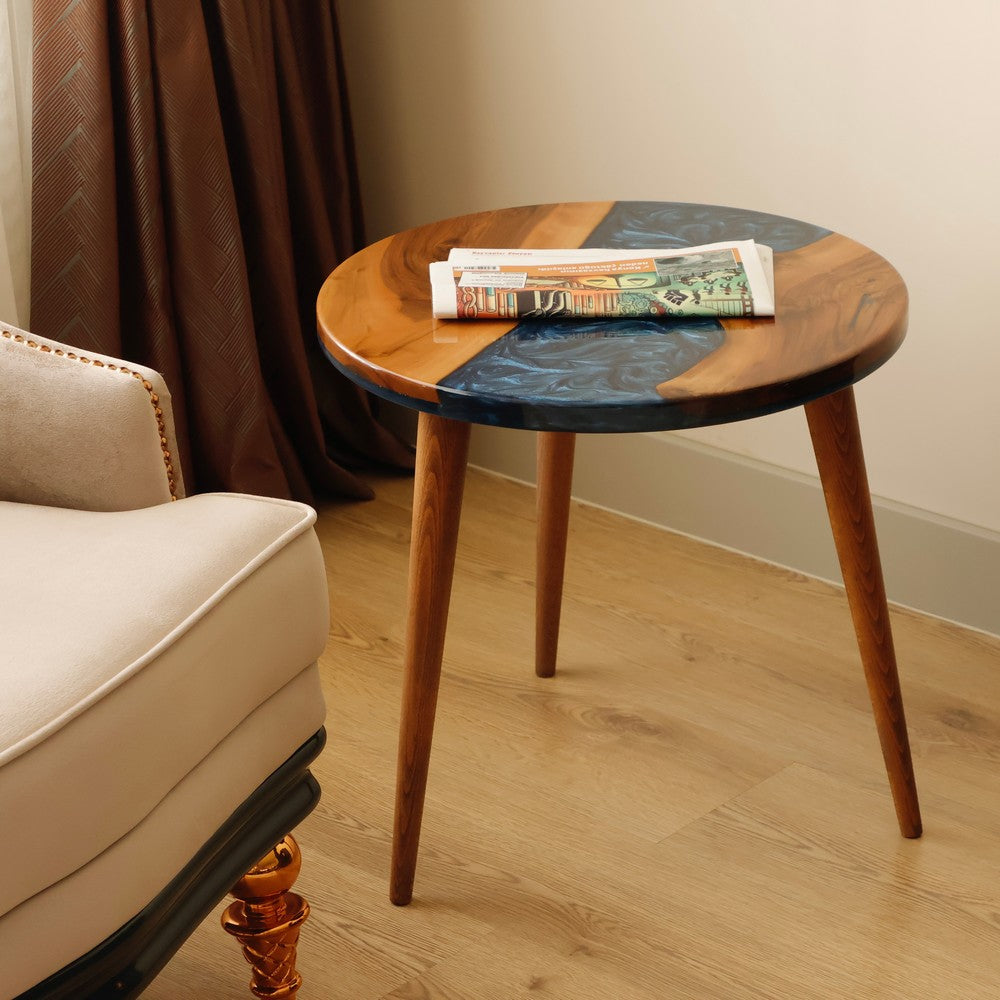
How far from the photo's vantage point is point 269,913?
40.6 inches

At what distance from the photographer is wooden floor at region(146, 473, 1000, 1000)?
1.18 meters

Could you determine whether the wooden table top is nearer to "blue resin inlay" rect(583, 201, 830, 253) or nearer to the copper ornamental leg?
"blue resin inlay" rect(583, 201, 830, 253)

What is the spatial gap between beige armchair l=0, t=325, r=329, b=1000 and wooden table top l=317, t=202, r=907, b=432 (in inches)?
6.6

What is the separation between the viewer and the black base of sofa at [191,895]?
830mm

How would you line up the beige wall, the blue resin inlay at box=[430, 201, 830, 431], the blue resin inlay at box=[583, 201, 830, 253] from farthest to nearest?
the beige wall
the blue resin inlay at box=[583, 201, 830, 253]
the blue resin inlay at box=[430, 201, 830, 431]

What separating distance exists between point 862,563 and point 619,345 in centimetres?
32

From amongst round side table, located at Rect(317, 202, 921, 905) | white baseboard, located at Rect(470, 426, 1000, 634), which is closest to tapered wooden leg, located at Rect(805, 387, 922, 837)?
round side table, located at Rect(317, 202, 921, 905)

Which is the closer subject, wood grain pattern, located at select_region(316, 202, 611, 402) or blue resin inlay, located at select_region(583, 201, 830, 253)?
wood grain pattern, located at select_region(316, 202, 611, 402)

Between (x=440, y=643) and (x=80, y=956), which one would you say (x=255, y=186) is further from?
(x=80, y=956)

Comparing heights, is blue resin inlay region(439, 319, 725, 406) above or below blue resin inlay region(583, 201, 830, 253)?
below

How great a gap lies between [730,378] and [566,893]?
0.54 meters

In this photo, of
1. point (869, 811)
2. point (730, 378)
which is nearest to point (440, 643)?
point (730, 378)

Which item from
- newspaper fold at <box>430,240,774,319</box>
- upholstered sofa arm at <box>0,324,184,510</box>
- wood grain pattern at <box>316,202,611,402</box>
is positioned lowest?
upholstered sofa arm at <box>0,324,184,510</box>

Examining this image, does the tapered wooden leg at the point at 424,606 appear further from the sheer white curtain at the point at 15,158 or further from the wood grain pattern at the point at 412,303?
the sheer white curtain at the point at 15,158
